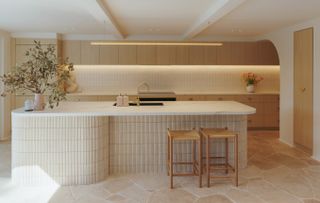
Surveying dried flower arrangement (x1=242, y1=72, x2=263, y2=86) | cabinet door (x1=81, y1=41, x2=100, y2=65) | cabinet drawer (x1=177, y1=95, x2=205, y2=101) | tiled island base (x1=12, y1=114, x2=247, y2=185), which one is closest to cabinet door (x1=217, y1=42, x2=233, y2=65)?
dried flower arrangement (x1=242, y1=72, x2=263, y2=86)

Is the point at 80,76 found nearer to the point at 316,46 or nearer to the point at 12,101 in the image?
the point at 12,101

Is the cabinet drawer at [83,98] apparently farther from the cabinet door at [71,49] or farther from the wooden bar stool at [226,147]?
the wooden bar stool at [226,147]

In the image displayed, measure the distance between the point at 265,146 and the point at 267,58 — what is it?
2.56m

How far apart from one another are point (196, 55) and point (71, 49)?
9.63ft

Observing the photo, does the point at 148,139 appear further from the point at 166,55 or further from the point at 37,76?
the point at 166,55

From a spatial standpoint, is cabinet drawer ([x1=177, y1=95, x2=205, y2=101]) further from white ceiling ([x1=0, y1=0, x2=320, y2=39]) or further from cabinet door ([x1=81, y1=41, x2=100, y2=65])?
cabinet door ([x1=81, y1=41, x2=100, y2=65])

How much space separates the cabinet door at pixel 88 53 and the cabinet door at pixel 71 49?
0.30 feet

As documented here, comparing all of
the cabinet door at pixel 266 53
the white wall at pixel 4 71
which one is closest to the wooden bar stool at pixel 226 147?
the cabinet door at pixel 266 53

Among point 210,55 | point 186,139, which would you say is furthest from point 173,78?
point 186,139

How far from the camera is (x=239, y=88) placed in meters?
7.68

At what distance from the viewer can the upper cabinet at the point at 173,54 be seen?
6898mm

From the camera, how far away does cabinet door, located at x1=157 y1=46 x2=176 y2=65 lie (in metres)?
7.04

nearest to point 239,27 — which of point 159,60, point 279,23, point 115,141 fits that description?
point 279,23

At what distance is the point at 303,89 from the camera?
205 inches
